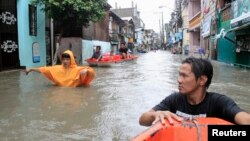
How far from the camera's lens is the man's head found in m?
3.19

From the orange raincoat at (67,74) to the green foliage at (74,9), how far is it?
1043cm

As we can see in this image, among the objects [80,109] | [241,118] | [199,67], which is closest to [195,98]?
[199,67]

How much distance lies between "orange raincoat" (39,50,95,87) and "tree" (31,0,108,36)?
1043cm

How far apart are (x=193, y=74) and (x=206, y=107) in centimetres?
28

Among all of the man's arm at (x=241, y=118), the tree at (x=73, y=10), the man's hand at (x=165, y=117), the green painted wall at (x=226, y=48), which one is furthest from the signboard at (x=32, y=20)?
the man's arm at (x=241, y=118)

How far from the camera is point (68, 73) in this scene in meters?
10.6

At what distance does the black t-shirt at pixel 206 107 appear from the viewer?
3.02m

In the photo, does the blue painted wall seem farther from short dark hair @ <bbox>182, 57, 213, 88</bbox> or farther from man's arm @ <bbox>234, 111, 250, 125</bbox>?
man's arm @ <bbox>234, 111, 250, 125</bbox>

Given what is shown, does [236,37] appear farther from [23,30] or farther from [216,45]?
[23,30]

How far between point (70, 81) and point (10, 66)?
9.42 meters

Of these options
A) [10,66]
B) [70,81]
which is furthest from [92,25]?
[70,81]

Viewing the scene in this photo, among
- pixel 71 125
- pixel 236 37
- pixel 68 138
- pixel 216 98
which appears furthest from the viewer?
pixel 236 37

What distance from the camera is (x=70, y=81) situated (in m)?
10.7

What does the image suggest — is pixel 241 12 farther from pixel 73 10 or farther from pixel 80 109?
pixel 80 109
